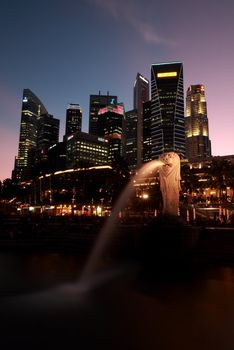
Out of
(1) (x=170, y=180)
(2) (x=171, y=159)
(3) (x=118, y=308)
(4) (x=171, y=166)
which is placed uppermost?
(2) (x=171, y=159)

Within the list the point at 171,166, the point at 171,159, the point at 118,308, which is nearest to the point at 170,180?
the point at 171,166

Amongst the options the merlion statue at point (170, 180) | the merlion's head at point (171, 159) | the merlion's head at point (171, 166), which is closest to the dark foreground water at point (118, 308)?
the merlion statue at point (170, 180)

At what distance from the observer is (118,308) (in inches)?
426

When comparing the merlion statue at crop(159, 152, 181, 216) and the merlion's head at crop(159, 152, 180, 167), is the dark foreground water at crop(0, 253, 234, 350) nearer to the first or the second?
the merlion statue at crop(159, 152, 181, 216)

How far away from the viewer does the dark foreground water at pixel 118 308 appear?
8375 mm

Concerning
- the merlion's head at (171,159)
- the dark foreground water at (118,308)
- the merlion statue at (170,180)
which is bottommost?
the dark foreground water at (118,308)

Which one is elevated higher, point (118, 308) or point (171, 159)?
point (171, 159)

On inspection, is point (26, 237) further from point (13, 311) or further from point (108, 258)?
point (13, 311)

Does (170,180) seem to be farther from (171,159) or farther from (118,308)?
(118,308)

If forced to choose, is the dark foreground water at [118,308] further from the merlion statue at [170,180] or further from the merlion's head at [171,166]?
the merlion's head at [171,166]

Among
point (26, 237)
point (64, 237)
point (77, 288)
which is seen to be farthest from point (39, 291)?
point (26, 237)

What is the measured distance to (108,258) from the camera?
66.3ft

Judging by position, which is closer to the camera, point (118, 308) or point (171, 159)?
point (118, 308)

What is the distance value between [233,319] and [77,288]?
6701 mm
